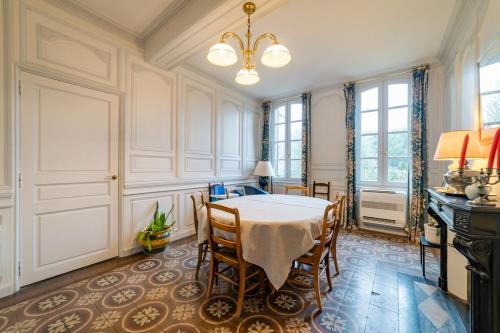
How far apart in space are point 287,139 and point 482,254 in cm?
409

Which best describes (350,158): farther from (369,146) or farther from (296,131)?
(296,131)

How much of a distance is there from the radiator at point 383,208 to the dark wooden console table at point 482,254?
2.56 m

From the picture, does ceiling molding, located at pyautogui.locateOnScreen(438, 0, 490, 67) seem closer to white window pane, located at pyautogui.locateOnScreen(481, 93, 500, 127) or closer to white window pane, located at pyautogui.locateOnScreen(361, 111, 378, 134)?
white window pane, located at pyautogui.locateOnScreen(481, 93, 500, 127)

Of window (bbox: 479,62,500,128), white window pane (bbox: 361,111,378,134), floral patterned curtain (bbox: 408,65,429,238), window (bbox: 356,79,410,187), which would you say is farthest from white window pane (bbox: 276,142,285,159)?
window (bbox: 479,62,500,128)

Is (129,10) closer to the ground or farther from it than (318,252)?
farther from it

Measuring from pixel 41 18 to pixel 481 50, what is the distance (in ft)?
14.0

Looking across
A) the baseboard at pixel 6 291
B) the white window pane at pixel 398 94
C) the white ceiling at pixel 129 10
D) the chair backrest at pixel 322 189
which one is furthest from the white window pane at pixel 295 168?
the baseboard at pixel 6 291

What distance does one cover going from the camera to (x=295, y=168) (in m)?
4.96

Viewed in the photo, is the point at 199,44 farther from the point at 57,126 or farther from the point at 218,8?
the point at 57,126

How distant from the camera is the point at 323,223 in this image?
5.60 feet

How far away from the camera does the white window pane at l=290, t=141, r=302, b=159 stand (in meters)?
4.88

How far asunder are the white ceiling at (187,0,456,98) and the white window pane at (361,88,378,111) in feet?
1.16

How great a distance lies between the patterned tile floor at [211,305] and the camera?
1.58m

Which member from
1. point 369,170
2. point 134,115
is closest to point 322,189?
point 369,170
